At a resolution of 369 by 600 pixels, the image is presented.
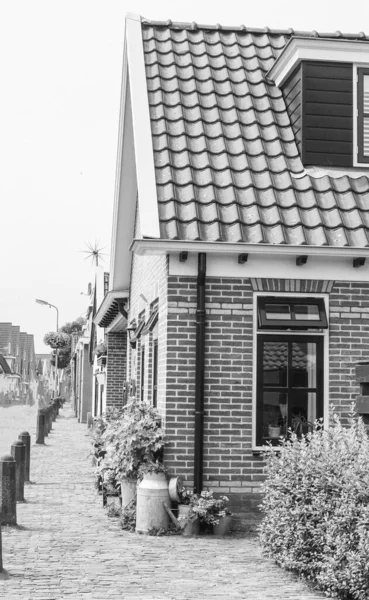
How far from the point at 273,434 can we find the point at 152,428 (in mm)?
1438

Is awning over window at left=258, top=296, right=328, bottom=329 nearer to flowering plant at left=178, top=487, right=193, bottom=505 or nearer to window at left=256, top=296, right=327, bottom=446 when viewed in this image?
window at left=256, top=296, right=327, bottom=446

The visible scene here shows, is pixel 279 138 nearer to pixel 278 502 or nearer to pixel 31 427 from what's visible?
pixel 278 502

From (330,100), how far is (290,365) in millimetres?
3577

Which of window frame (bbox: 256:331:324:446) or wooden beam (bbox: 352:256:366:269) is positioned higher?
wooden beam (bbox: 352:256:366:269)

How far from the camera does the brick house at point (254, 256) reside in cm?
1038

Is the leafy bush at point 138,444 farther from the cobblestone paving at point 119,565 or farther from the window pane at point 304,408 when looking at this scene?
the window pane at point 304,408

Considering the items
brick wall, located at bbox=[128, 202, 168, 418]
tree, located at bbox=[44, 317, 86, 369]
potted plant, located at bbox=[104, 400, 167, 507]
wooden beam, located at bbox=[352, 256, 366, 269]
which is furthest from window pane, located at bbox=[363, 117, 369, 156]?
tree, located at bbox=[44, 317, 86, 369]

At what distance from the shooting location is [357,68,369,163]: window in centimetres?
1171

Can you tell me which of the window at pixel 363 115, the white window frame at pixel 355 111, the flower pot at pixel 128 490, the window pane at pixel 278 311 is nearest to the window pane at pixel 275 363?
the window pane at pixel 278 311

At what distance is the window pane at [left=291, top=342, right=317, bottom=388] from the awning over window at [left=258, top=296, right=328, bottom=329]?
0.87ft

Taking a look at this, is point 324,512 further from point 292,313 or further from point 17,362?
point 17,362

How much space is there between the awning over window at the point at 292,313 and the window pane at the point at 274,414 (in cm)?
83

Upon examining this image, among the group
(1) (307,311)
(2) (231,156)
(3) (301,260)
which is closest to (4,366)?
(2) (231,156)

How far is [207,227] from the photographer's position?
409 inches
